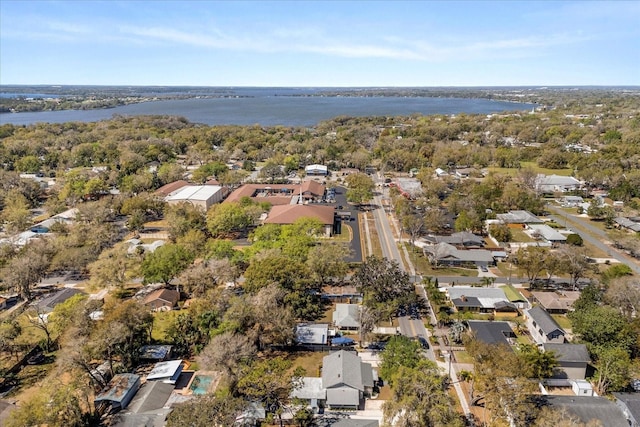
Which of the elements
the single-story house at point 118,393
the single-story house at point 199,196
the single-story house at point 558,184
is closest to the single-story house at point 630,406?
the single-story house at point 118,393

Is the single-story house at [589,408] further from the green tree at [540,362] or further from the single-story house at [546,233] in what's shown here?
the single-story house at [546,233]

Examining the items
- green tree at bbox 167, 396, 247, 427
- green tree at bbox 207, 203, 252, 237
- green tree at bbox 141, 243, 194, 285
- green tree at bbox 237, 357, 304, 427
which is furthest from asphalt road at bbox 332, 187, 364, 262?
green tree at bbox 167, 396, 247, 427

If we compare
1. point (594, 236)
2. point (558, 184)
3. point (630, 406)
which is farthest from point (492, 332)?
point (558, 184)

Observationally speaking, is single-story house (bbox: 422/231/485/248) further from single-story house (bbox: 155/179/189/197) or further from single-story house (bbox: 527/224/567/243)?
single-story house (bbox: 155/179/189/197)

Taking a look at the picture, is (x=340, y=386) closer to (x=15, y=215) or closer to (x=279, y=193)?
(x=279, y=193)

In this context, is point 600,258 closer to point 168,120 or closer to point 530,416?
point 530,416

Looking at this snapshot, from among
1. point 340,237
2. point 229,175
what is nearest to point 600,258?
point 340,237
